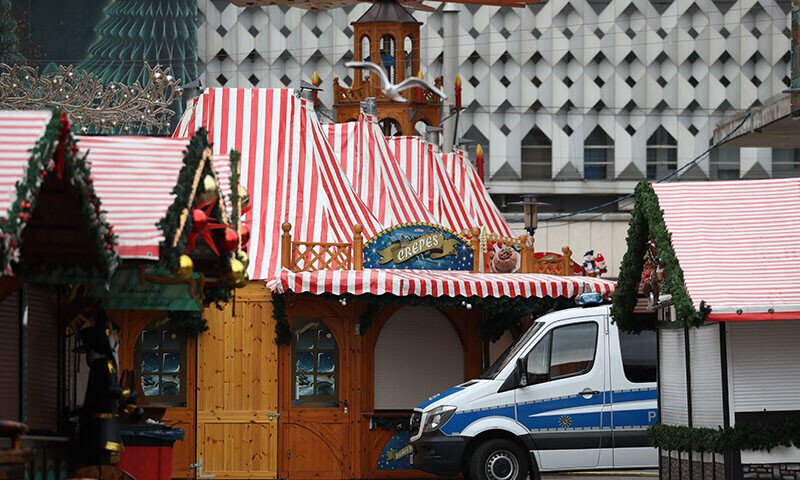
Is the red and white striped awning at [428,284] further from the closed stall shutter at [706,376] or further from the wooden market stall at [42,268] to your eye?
the wooden market stall at [42,268]

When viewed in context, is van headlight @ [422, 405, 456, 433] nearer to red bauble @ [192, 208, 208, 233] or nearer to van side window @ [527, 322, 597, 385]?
van side window @ [527, 322, 597, 385]

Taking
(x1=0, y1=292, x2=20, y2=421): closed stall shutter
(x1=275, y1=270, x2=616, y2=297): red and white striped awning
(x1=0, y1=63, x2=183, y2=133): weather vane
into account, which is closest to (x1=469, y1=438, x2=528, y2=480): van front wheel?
(x1=275, y1=270, x2=616, y2=297): red and white striped awning

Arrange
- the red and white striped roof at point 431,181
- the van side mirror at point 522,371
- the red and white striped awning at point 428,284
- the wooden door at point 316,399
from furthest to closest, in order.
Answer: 1. the red and white striped roof at point 431,181
2. the wooden door at point 316,399
3. the red and white striped awning at point 428,284
4. the van side mirror at point 522,371

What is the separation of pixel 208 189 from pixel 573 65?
37779 millimetres

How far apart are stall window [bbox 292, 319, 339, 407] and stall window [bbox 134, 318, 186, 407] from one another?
173cm

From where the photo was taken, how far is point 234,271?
1400 centimetres

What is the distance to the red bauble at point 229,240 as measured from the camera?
13.7 metres

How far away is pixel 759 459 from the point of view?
1392cm

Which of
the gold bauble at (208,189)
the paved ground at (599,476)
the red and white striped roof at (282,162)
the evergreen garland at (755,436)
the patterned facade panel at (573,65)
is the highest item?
the patterned facade panel at (573,65)

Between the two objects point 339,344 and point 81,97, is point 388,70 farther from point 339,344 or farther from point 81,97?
point 339,344

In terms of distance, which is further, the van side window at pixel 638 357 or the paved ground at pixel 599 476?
the paved ground at pixel 599 476

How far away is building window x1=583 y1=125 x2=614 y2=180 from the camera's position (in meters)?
50.0

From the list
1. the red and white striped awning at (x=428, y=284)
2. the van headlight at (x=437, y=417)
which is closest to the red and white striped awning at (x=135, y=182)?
the van headlight at (x=437, y=417)

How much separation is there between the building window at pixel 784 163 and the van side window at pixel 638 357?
3336 centimetres
